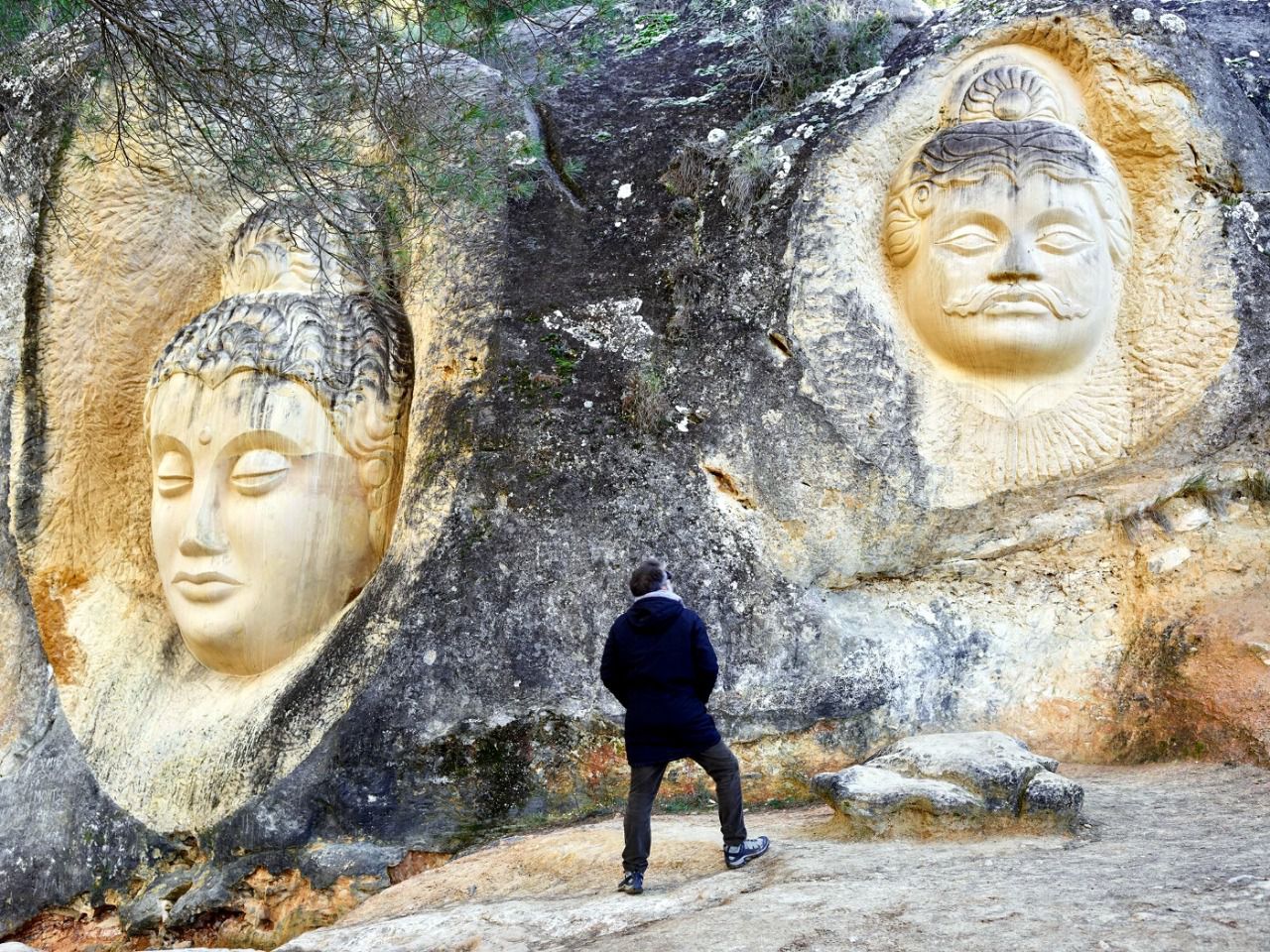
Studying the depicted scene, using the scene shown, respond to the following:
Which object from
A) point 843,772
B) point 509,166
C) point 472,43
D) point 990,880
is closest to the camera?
point 990,880

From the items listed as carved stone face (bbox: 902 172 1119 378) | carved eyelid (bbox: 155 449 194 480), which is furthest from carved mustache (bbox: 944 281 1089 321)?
carved eyelid (bbox: 155 449 194 480)

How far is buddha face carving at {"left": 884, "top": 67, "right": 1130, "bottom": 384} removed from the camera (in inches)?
247

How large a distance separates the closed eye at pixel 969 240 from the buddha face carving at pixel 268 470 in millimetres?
2708

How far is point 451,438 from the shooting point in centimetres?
650

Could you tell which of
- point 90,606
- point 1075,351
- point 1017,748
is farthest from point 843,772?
point 90,606

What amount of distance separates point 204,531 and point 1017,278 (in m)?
3.80

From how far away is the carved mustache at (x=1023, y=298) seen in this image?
6.26 meters

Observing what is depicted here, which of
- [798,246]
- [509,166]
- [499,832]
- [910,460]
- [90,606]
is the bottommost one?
[499,832]

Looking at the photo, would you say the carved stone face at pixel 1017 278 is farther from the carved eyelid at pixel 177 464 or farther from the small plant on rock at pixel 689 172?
the carved eyelid at pixel 177 464

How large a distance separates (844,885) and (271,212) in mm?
4608

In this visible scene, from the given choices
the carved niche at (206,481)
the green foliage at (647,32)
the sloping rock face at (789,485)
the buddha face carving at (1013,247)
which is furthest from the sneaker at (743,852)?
the green foliage at (647,32)

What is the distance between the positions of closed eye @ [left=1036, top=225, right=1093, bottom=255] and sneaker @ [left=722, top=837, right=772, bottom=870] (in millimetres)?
2995

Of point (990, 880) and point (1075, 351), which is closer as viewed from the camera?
point (990, 880)

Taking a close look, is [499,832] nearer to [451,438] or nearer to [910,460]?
[451,438]
